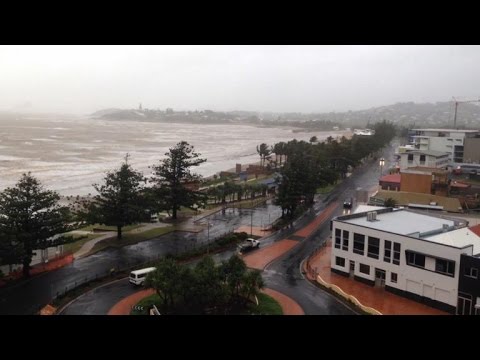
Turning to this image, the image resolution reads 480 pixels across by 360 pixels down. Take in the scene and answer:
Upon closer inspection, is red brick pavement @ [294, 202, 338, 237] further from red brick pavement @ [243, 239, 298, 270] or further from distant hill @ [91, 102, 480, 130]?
distant hill @ [91, 102, 480, 130]

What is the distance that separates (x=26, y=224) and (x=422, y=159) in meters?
18.0

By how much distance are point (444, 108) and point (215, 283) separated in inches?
6231

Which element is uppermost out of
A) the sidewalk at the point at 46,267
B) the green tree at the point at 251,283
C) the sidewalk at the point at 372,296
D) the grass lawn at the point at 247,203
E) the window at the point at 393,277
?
the green tree at the point at 251,283

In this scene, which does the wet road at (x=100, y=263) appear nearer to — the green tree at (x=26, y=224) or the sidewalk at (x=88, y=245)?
the sidewalk at (x=88, y=245)

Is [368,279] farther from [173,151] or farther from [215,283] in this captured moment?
[173,151]

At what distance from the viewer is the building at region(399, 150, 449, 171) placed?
2267 centimetres

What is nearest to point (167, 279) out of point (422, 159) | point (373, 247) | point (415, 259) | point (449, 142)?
point (373, 247)

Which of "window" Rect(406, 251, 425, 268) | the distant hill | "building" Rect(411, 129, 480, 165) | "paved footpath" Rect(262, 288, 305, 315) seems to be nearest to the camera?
"paved footpath" Rect(262, 288, 305, 315)

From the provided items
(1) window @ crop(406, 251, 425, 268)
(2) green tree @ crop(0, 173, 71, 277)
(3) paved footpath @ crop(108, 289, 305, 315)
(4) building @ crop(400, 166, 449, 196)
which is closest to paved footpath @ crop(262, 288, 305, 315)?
(3) paved footpath @ crop(108, 289, 305, 315)

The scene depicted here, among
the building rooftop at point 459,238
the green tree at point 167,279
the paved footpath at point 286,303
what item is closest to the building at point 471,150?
the building rooftop at point 459,238

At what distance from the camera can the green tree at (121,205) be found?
41.3 feet

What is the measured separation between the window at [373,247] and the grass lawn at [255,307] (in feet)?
8.03

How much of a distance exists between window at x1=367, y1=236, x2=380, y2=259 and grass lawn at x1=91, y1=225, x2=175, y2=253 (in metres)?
6.11
